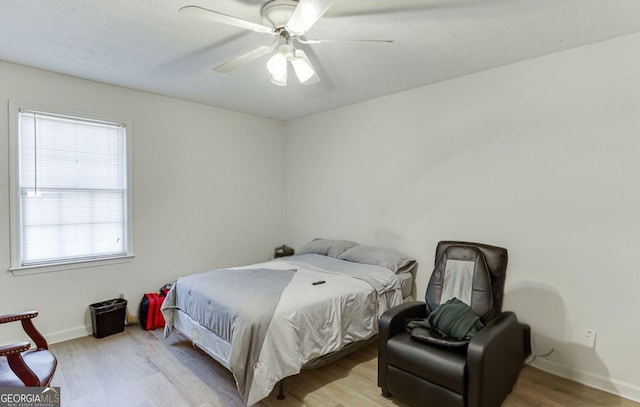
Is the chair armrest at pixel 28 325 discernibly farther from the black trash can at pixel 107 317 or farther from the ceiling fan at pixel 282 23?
the ceiling fan at pixel 282 23

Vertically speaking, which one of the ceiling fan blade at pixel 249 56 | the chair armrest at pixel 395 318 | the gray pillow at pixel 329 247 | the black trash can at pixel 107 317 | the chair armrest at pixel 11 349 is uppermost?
the ceiling fan blade at pixel 249 56

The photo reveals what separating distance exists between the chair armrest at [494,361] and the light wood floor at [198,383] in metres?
0.29

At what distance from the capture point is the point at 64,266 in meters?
3.23

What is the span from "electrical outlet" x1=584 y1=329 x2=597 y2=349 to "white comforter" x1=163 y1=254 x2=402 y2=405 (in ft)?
4.73

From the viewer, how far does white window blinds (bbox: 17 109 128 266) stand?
307cm

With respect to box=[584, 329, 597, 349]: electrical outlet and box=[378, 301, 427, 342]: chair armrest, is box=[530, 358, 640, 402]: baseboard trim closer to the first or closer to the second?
box=[584, 329, 597, 349]: electrical outlet

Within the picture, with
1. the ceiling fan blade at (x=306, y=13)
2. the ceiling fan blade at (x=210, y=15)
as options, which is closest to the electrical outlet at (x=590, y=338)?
the ceiling fan blade at (x=306, y=13)

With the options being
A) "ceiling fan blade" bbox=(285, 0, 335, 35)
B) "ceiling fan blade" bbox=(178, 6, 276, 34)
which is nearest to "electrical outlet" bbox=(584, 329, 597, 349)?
"ceiling fan blade" bbox=(285, 0, 335, 35)

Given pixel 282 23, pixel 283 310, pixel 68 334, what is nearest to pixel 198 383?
pixel 283 310

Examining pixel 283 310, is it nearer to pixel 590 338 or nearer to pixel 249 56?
pixel 249 56

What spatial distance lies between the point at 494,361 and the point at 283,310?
1365 mm

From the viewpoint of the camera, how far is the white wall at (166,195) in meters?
3.07

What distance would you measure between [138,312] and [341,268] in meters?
2.34

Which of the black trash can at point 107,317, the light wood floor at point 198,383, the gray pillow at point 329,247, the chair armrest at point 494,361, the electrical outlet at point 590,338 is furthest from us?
the gray pillow at point 329,247
